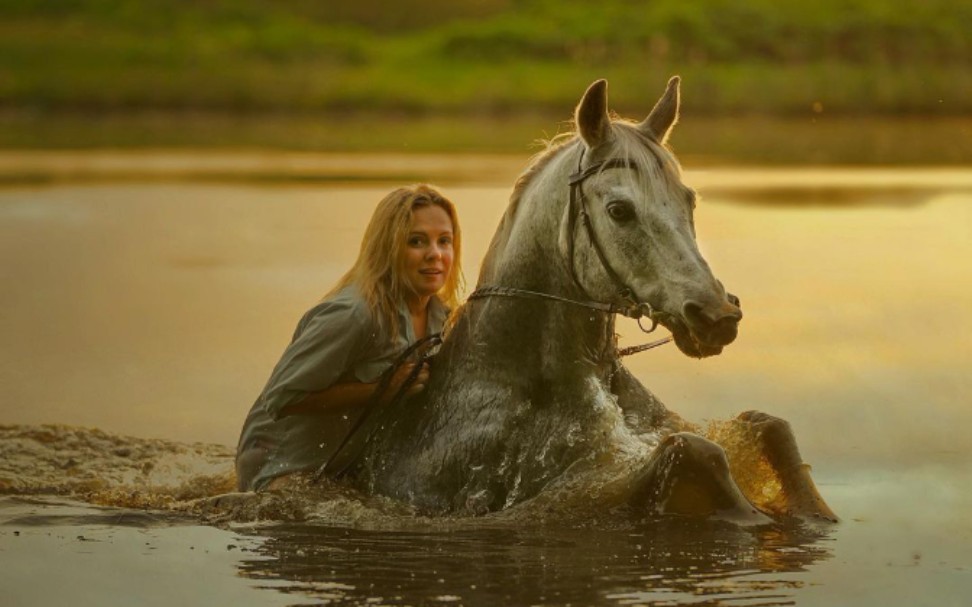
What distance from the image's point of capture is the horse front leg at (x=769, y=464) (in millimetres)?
7230

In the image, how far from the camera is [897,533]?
7.60 m

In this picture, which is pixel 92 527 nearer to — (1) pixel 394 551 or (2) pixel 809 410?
(1) pixel 394 551

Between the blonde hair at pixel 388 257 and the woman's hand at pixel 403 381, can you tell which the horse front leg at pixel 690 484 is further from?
the blonde hair at pixel 388 257

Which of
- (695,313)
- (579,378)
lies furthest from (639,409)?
(695,313)

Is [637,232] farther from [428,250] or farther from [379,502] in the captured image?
[379,502]

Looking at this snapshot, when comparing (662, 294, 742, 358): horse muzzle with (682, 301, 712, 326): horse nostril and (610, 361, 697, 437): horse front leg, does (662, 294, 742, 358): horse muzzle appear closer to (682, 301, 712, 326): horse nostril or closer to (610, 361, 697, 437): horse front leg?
(682, 301, 712, 326): horse nostril

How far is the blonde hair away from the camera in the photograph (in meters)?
7.46

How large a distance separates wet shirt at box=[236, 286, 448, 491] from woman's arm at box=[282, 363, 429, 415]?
1.1 inches

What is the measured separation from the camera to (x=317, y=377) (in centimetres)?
729

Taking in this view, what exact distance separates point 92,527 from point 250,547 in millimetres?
948

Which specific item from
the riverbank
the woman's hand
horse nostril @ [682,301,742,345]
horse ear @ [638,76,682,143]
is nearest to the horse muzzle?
horse nostril @ [682,301,742,345]

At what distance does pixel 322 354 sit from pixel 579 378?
1.00 metres

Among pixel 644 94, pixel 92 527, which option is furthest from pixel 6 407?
pixel 644 94

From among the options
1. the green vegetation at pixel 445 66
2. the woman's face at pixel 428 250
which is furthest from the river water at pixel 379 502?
the green vegetation at pixel 445 66
